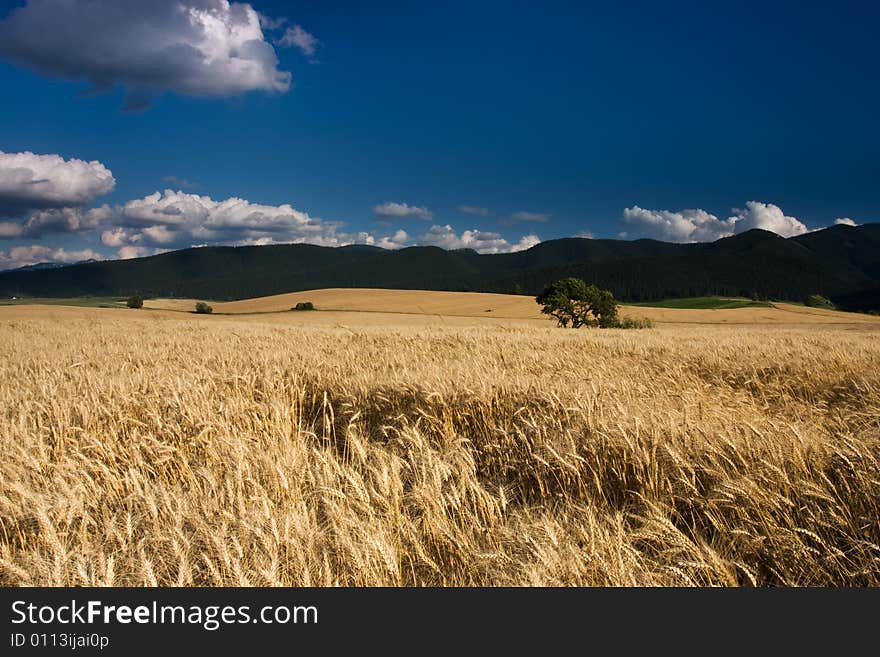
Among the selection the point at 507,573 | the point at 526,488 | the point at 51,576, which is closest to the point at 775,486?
the point at 526,488

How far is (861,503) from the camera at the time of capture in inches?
113

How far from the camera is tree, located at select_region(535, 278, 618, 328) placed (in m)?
62.2

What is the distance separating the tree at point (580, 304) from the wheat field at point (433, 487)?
57436 mm

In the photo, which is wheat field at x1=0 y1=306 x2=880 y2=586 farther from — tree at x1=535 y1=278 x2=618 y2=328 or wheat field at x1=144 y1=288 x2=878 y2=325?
wheat field at x1=144 y1=288 x2=878 y2=325

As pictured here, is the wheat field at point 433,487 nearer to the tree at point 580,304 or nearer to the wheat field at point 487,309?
the tree at point 580,304

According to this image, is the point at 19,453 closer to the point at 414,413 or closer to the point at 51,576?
the point at 51,576

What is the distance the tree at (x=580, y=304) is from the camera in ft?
204

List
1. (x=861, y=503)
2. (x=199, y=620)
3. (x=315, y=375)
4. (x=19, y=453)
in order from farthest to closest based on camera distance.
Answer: (x=315, y=375), (x=19, y=453), (x=861, y=503), (x=199, y=620)

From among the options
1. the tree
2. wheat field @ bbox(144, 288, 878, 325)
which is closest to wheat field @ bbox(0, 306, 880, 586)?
the tree

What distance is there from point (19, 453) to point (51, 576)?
219cm

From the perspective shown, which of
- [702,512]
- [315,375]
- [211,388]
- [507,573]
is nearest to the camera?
[507,573]

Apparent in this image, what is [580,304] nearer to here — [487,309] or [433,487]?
[487,309]

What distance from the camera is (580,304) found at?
63.6 meters

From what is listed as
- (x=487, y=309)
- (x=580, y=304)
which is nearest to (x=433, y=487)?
(x=580, y=304)
